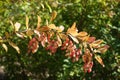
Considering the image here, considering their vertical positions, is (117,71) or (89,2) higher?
(89,2)

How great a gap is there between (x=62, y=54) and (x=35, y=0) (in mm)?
732

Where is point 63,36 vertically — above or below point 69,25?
above

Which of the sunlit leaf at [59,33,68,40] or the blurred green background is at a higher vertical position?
the sunlit leaf at [59,33,68,40]

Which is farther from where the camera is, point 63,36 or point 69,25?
point 69,25

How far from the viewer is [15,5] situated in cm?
370

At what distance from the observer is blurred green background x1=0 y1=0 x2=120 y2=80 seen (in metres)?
3.99

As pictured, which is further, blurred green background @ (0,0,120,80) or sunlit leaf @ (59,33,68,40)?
blurred green background @ (0,0,120,80)

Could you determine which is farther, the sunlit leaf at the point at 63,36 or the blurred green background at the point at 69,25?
the blurred green background at the point at 69,25

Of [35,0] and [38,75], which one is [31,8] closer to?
[35,0]

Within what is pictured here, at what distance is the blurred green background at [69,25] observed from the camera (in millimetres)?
3990

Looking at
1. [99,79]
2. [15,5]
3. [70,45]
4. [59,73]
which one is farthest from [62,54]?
[70,45]

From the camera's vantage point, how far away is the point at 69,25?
4.31 meters

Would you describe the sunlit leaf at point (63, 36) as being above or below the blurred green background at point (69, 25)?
above

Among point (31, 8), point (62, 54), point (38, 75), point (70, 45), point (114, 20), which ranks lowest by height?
point (38, 75)
